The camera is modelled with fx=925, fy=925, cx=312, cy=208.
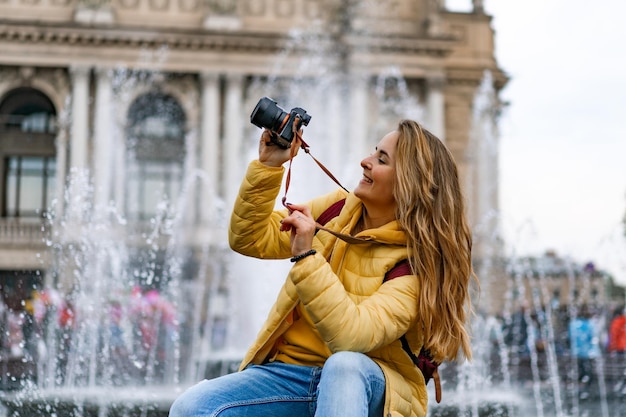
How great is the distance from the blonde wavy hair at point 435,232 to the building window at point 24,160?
32259 mm

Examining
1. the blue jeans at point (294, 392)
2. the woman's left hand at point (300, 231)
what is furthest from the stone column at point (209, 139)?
the woman's left hand at point (300, 231)

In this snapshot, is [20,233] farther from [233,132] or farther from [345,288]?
[345,288]

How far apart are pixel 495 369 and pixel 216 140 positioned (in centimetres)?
2183

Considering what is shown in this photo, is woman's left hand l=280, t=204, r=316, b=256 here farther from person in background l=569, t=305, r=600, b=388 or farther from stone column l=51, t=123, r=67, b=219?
stone column l=51, t=123, r=67, b=219

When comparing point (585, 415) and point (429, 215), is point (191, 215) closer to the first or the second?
point (585, 415)

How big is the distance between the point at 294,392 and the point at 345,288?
0.36m

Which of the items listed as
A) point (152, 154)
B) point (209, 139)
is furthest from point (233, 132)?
point (152, 154)

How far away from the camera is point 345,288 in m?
2.94

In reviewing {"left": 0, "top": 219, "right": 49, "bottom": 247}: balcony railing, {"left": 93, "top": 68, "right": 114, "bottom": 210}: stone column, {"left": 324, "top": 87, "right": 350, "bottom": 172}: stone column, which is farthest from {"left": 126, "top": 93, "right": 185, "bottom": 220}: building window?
{"left": 324, "top": 87, "right": 350, "bottom": 172}: stone column

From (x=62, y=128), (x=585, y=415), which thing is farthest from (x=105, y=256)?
(x=585, y=415)

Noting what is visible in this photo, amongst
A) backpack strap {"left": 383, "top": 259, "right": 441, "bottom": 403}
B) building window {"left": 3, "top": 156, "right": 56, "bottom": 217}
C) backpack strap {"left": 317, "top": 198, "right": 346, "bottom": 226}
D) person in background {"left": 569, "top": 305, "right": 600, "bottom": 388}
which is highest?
building window {"left": 3, "top": 156, "right": 56, "bottom": 217}

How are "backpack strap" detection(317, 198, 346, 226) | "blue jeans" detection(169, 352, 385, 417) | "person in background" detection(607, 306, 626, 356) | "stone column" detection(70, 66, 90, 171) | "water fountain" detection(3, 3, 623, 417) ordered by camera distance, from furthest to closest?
"stone column" detection(70, 66, 90, 171), "person in background" detection(607, 306, 626, 356), "water fountain" detection(3, 3, 623, 417), "backpack strap" detection(317, 198, 346, 226), "blue jeans" detection(169, 352, 385, 417)

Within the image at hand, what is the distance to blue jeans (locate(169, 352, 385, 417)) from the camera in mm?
2594

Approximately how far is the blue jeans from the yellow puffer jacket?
0.18 ft
